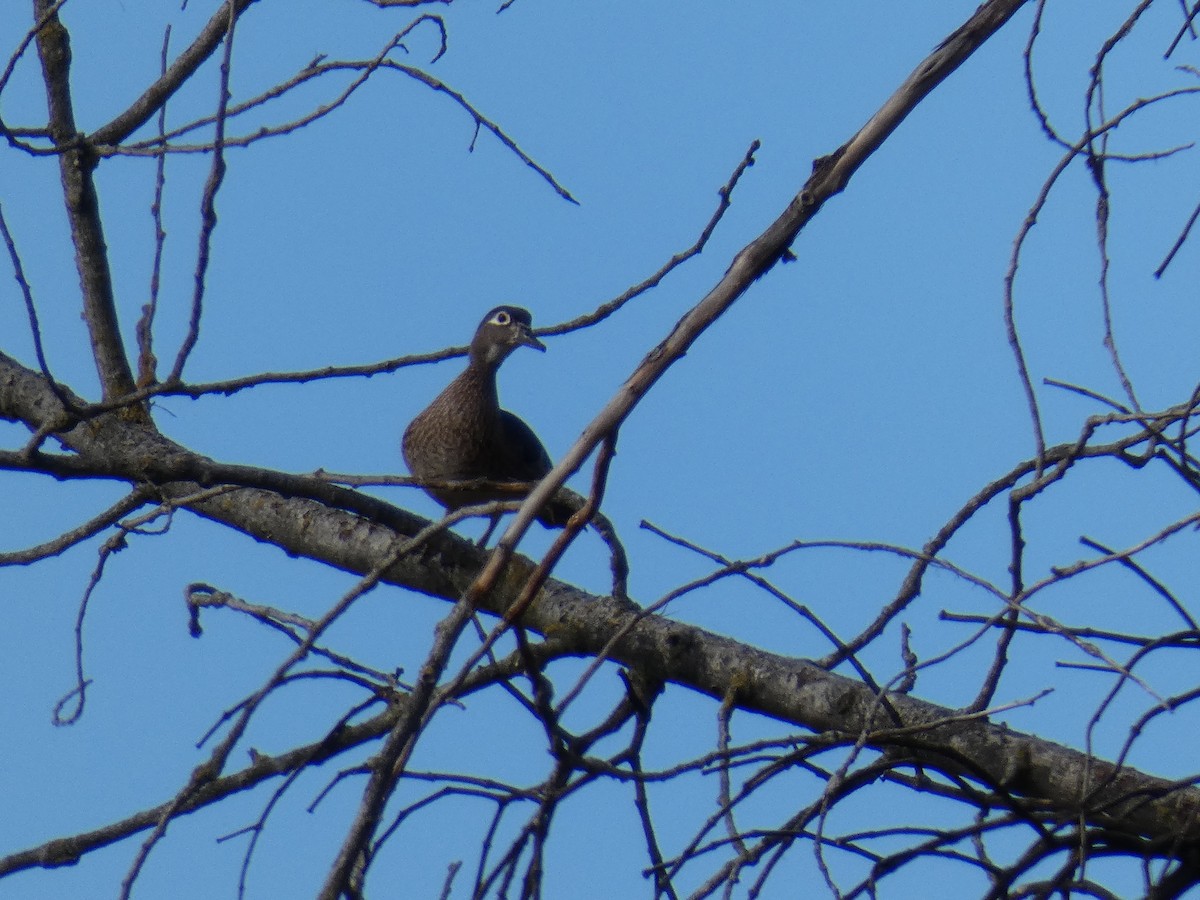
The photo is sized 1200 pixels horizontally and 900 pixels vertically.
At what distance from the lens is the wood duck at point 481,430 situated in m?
7.12

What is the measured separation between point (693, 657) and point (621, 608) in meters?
0.26

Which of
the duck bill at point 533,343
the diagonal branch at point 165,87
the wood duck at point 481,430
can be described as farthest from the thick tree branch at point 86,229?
the duck bill at point 533,343

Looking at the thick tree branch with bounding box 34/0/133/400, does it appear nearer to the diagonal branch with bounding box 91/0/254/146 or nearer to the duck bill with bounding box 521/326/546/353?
the diagonal branch with bounding box 91/0/254/146

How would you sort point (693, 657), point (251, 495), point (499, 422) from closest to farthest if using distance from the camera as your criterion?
1. point (693, 657)
2. point (251, 495)
3. point (499, 422)

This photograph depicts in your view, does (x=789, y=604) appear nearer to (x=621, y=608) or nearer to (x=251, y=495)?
(x=621, y=608)

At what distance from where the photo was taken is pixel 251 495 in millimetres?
3799

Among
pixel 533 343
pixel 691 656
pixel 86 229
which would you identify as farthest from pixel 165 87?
pixel 533 343

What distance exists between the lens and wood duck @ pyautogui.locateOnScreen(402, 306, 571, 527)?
7.12 m

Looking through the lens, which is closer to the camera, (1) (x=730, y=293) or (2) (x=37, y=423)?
(1) (x=730, y=293)

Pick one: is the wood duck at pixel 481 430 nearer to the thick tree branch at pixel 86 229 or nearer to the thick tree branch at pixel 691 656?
the thick tree branch at pixel 86 229

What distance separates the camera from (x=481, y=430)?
7195 mm

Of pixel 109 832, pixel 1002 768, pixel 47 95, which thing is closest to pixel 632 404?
pixel 1002 768

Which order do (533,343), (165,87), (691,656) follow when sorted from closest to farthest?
1. (691,656)
2. (165,87)
3. (533,343)

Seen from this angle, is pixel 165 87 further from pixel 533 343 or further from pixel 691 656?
pixel 533 343
